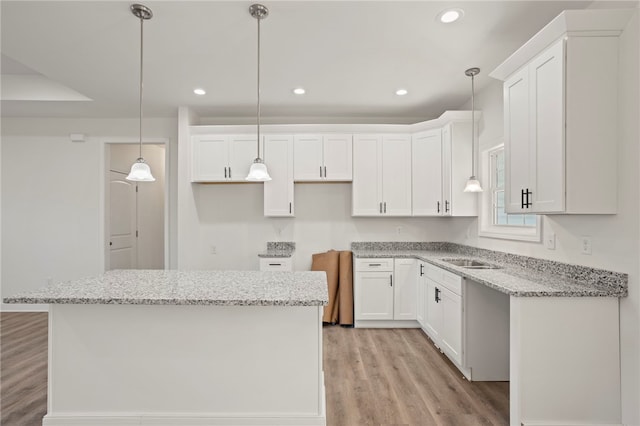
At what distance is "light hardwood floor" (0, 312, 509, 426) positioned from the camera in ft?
7.03

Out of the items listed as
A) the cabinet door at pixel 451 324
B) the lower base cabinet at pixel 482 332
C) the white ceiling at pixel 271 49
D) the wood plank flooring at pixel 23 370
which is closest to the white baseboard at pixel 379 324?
the cabinet door at pixel 451 324

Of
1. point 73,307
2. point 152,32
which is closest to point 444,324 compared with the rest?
point 73,307

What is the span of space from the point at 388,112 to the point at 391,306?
8.29 feet

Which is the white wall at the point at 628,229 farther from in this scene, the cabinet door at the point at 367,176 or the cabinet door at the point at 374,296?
the cabinet door at the point at 367,176

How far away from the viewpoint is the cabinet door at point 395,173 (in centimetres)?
407

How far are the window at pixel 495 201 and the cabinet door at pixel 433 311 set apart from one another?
81 centimetres

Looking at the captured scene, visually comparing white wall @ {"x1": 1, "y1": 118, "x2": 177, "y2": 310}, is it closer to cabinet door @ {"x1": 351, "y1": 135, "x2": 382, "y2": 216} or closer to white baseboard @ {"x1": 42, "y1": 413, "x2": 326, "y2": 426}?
cabinet door @ {"x1": 351, "y1": 135, "x2": 382, "y2": 216}

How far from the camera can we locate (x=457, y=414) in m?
2.17

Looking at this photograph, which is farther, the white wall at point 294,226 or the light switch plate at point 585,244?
the white wall at point 294,226

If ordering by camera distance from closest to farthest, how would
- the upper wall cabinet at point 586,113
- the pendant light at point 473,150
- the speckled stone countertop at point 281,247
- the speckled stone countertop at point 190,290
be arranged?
the speckled stone countertop at point 190,290, the upper wall cabinet at point 586,113, the pendant light at point 473,150, the speckled stone countertop at point 281,247

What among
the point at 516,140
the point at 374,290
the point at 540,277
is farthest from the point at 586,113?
the point at 374,290

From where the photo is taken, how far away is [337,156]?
4090 mm

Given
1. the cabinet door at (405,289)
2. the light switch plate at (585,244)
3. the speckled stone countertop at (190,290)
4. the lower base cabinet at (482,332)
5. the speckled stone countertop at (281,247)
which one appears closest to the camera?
the speckled stone countertop at (190,290)

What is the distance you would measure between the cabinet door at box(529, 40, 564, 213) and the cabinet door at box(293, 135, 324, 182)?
244cm
